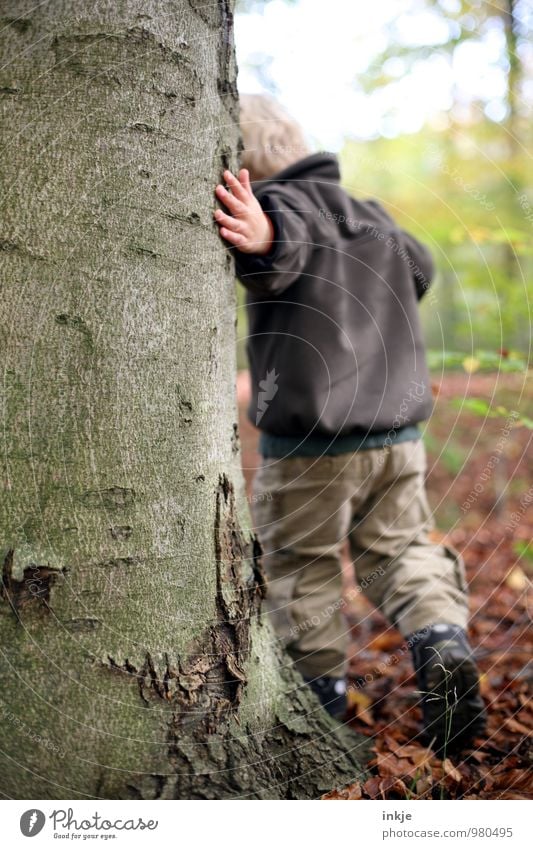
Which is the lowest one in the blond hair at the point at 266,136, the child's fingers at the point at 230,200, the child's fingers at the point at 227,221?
the child's fingers at the point at 227,221

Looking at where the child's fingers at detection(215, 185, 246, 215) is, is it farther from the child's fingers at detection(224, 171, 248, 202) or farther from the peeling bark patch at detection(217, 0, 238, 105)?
the peeling bark patch at detection(217, 0, 238, 105)

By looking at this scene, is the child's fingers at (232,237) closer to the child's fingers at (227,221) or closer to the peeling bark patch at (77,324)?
the child's fingers at (227,221)

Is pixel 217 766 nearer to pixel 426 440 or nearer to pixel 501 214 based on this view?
pixel 426 440

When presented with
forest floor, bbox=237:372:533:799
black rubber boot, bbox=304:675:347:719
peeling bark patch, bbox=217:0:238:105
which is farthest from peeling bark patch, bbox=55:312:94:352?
black rubber boot, bbox=304:675:347:719

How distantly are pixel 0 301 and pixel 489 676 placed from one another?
2166 mm

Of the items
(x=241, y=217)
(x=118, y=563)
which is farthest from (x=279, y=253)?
(x=118, y=563)

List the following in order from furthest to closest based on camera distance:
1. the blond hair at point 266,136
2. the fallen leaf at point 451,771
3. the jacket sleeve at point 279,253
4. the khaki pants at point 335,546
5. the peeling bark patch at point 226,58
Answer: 1. the blond hair at point 266,136
2. the khaki pants at point 335,546
3. the jacket sleeve at point 279,253
4. the fallen leaf at point 451,771
5. the peeling bark patch at point 226,58

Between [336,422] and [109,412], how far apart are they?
0.99m

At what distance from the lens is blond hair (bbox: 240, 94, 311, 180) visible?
2502mm

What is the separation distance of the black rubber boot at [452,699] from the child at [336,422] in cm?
6

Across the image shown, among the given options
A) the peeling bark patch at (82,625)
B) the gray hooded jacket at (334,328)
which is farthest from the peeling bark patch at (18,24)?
the peeling bark patch at (82,625)

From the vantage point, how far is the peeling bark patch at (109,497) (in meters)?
1.46

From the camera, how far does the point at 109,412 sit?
1.47 meters

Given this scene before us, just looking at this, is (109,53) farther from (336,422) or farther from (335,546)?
(335,546)
